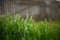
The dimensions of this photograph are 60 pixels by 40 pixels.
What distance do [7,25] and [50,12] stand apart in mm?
443

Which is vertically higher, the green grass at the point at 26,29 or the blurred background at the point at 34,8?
the blurred background at the point at 34,8

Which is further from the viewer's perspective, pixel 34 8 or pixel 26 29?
pixel 34 8

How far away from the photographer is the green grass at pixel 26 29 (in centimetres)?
183

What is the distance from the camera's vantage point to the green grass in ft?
6.02

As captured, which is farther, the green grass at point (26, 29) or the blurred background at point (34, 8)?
the blurred background at point (34, 8)

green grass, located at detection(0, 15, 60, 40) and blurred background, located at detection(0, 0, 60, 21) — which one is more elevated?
blurred background, located at detection(0, 0, 60, 21)

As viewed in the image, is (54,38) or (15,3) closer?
(54,38)

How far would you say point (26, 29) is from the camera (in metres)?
1.93

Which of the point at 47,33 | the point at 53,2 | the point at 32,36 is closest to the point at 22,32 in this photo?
the point at 32,36

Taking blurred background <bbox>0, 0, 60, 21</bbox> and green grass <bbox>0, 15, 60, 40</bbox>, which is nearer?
green grass <bbox>0, 15, 60, 40</bbox>

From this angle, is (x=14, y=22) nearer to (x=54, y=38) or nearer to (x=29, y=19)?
(x=29, y=19)

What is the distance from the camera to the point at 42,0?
202 cm

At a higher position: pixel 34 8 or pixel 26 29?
pixel 34 8

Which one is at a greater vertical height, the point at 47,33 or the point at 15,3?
the point at 15,3
